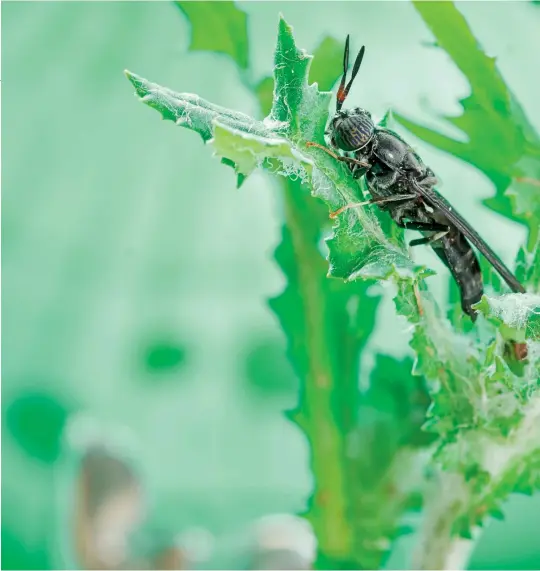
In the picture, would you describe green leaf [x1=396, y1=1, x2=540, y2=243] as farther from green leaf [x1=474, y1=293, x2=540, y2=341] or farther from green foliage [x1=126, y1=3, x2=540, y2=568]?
green leaf [x1=474, y1=293, x2=540, y2=341]

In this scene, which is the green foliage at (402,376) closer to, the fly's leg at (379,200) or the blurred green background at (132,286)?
the fly's leg at (379,200)

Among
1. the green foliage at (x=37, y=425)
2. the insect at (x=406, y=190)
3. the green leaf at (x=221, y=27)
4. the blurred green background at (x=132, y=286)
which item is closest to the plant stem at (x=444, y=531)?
the insect at (x=406, y=190)

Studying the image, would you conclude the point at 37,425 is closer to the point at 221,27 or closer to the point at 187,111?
the point at 221,27

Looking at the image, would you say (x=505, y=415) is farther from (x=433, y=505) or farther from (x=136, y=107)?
(x=136, y=107)

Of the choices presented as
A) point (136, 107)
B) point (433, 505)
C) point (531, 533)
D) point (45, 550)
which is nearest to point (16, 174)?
point (136, 107)

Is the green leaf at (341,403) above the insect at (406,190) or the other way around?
the other way around

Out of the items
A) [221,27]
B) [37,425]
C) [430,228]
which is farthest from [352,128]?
[37,425]

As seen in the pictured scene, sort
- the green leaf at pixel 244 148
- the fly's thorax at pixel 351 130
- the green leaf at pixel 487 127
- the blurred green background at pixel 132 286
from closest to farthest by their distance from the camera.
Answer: the green leaf at pixel 244 148 < the fly's thorax at pixel 351 130 < the green leaf at pixel 487 127 < the blurred green background at pixel 132 286
